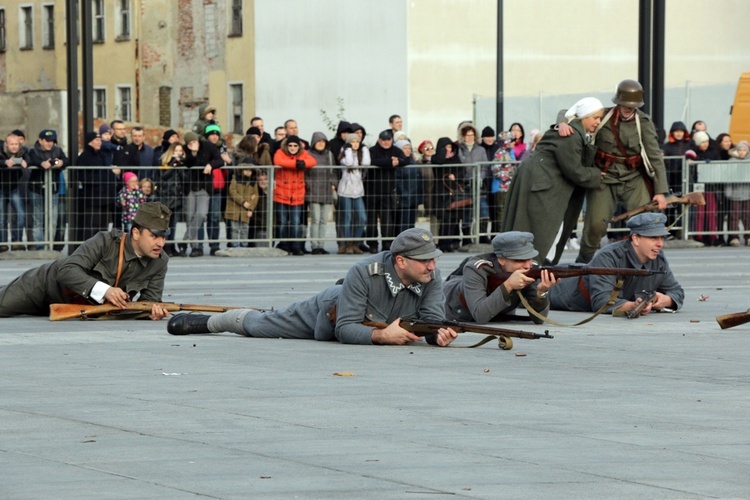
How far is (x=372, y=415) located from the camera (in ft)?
24.9

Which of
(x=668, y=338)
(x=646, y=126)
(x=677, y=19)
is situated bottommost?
(x=668, y=338)

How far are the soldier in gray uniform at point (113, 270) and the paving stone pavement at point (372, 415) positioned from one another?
12.4 inches

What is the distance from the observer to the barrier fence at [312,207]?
2216 centimetres

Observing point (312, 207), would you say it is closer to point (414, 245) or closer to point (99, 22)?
point (414, 245)

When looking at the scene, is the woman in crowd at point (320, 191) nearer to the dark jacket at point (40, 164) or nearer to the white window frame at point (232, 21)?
the dark jacket at point (40, 164)

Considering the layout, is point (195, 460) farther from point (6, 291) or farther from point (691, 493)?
point (6, 291)

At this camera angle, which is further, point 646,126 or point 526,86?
point 526,86

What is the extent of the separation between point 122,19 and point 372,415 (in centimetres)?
5114

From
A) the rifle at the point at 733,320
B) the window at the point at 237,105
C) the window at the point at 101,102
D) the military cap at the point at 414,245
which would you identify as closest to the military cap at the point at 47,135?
the rifle at the point at 733,320

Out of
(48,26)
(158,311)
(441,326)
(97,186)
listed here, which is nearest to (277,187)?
(97,186)

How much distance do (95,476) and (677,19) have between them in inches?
1808

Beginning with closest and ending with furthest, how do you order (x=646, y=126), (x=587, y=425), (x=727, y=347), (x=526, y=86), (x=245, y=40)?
(x=587, y=425) < (x=727, y=347) < (x=646, y=126) < (x=526, y=86) < (x=245, y=40)

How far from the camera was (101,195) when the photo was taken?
2209 cm

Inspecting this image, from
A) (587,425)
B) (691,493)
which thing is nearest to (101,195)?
(587,425)
